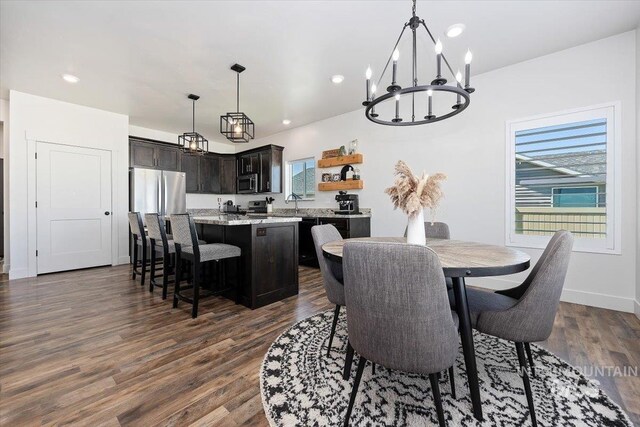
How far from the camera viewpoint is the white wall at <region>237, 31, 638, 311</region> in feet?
8.55

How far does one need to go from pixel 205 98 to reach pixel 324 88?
1.84 meters

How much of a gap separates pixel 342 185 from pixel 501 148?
7.81ft

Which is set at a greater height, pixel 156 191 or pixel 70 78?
pixel 70 78

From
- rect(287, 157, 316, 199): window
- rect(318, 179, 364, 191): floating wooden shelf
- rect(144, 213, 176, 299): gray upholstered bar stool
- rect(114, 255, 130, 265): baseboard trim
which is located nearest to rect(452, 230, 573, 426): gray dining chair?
rect(144, 213, 176, 299): gray upholstered bar stool

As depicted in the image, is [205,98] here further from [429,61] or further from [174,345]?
[174,345]

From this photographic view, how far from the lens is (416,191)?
1.69m

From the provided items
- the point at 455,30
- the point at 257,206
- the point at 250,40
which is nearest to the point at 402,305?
the point at 455,30

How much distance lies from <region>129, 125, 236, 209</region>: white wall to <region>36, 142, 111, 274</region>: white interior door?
43.5 inches

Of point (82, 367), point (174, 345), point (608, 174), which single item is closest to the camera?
point (82, 367)

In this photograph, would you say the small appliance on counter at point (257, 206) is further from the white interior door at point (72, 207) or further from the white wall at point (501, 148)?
the white interior door at point (72, 207)

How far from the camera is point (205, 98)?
411 cm

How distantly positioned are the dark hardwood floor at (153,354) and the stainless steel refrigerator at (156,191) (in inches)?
86.5

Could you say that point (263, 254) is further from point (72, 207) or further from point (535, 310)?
point (72, 207)

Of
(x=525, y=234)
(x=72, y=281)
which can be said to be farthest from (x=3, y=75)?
(x=525, y=234)
